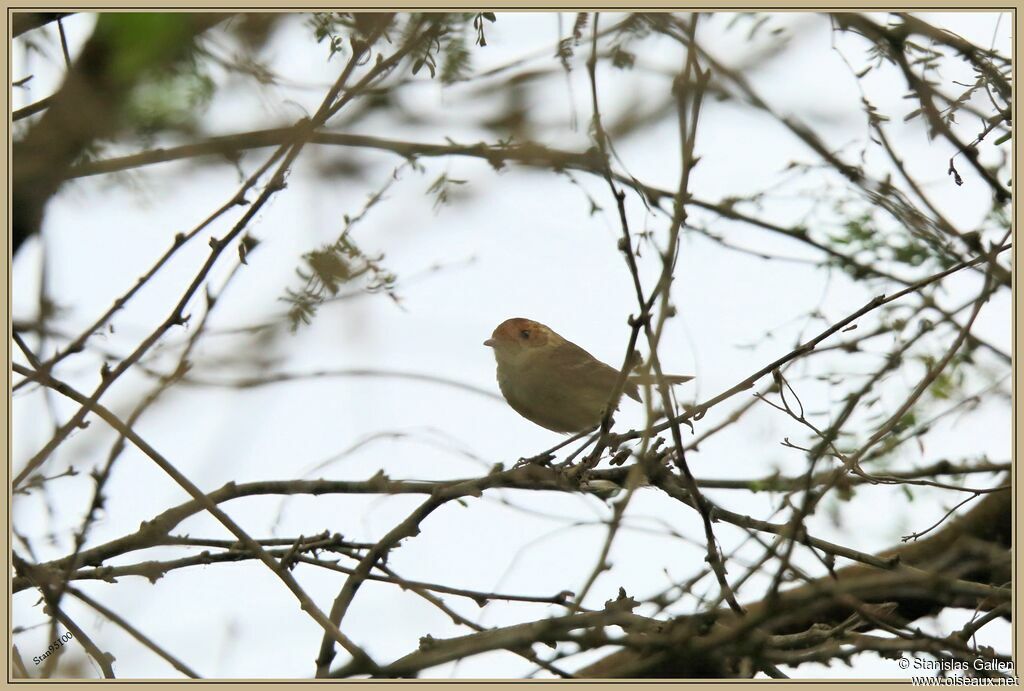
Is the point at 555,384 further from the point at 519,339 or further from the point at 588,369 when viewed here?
the point at 519,339

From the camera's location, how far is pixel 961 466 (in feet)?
17.6

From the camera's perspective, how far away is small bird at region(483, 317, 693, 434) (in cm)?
580

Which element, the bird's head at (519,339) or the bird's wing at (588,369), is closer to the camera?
the bird's wing at (588,369)

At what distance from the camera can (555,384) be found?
19.2 ft

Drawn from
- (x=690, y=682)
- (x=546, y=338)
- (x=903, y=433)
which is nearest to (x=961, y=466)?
(x=903, y=433)

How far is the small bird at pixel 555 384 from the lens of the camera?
5.80 meters

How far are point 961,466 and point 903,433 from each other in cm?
134

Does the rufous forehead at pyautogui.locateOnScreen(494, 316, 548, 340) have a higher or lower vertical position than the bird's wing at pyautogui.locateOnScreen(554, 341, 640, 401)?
higher

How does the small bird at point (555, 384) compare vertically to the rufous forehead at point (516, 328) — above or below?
below

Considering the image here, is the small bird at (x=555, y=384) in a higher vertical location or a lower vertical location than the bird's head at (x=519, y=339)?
lower

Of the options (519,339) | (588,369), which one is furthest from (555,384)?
(519,339)

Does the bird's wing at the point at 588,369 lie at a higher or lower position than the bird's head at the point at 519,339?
lower

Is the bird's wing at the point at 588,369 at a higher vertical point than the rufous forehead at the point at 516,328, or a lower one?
lower
